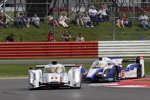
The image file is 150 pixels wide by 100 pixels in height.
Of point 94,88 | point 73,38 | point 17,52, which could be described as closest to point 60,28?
point 73,38

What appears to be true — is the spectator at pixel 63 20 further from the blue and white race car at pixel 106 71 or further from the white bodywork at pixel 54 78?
the white bodywork at pixel 54 78

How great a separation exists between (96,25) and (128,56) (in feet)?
18.1

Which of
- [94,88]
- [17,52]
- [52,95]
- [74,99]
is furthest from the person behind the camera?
[17,52]

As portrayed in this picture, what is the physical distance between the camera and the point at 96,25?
110 feet

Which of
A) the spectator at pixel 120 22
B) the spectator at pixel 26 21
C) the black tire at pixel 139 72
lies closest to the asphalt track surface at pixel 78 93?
the black tire at pixel 139 72

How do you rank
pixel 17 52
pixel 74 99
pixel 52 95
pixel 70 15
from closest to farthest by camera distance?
pixel 74 99
pixel 52 95
pixel 17 52
pixel 70 15

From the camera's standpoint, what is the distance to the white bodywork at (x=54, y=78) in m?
17.0

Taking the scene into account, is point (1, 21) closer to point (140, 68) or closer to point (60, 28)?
point (60, 28)

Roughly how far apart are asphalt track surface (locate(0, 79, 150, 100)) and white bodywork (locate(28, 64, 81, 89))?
0.82ft

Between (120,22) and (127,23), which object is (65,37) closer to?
(120,22)

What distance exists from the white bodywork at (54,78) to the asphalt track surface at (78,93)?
249 millimetres

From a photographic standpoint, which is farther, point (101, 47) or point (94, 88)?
point (101, 47)

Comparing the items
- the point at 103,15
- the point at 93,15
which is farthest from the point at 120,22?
the point at 93,15

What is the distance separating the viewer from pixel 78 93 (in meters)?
15.6
